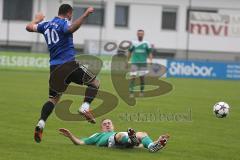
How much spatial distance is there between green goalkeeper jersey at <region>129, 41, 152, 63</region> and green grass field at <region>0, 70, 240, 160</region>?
201cm

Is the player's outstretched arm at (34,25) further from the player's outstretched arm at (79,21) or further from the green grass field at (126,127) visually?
the green grass field at (126,127)

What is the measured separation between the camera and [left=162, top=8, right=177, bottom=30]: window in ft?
186

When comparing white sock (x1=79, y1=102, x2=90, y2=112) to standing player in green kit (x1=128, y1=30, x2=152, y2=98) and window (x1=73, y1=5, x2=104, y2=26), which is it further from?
window (x1=73, y1=5, x2=104, y2=26)

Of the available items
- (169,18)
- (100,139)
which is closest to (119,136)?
(100,139)

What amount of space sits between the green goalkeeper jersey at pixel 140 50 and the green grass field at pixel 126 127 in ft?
6.58

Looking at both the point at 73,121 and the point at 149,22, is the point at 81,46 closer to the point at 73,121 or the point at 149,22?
the point at 149,22

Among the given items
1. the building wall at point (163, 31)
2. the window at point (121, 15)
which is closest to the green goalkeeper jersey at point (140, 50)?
the building wall at point (163, 31)

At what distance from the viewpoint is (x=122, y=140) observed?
1132 cm

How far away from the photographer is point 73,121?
1625 cm

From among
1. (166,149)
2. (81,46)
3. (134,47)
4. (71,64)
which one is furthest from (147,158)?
(81,46)

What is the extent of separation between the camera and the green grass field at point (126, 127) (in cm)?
1103

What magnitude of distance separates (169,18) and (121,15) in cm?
400

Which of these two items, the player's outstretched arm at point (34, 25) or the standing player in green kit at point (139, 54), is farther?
the standing player in green kit at point (139, 54)

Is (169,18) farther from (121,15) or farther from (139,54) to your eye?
(139,54)
